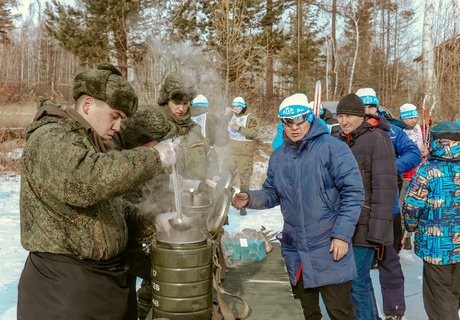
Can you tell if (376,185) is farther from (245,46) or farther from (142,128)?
(245,46)

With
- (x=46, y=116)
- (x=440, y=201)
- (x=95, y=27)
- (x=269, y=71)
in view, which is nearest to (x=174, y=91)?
(x=46, y=116)

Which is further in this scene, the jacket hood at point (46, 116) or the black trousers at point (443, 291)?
the black trousers at point (443, 291)

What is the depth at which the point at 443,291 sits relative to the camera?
3100 mm

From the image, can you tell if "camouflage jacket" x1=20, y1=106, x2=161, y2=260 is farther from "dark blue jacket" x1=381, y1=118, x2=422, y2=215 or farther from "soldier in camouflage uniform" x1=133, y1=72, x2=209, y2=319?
"dark blue jacket" x1=381, y1=118, x2=422, y2=215

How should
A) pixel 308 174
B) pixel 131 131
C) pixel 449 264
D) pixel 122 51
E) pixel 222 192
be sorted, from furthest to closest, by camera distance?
pixel 122 51, pixel 449 264, pixel 308 174, pixel 131 131, pixel 222 192

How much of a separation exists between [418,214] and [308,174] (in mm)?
998

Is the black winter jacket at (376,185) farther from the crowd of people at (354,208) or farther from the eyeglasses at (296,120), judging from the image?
the eyeglasses at (296,120)

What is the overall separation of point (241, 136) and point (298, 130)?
191 inches

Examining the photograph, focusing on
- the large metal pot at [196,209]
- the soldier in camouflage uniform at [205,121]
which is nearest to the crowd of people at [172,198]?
the large metal pot at [196,209]

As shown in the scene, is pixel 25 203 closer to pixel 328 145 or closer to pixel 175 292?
pixel 175 292

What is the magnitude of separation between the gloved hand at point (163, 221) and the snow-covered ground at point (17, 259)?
7.08 feet

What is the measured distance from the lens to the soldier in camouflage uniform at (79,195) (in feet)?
5.34

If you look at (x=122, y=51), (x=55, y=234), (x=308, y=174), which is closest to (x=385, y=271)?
(x=308, y=174)

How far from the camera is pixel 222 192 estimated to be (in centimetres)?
219
